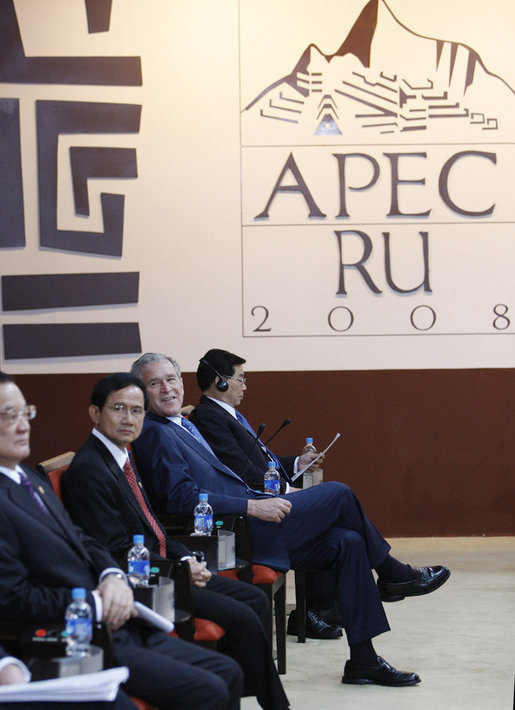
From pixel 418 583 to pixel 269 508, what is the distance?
72 centimetres

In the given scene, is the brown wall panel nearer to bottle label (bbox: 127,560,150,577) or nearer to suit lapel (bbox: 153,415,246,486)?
suit lapel (bbox: 153,415,246,486)

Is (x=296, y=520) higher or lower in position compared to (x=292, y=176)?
lower

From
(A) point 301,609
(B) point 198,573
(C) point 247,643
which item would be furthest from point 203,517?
(A) point 301,609

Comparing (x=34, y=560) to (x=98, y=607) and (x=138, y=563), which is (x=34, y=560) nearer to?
(x=98, y=607)

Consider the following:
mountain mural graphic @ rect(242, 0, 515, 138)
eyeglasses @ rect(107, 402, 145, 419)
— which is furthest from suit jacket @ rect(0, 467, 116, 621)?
mountain mural graphic @ rect(242, 0, 515, 138)

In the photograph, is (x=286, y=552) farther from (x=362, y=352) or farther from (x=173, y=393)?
(x=362, y=352)

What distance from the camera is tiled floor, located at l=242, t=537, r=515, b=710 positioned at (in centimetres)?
Result: 357

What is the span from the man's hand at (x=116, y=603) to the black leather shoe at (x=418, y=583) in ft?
6.09

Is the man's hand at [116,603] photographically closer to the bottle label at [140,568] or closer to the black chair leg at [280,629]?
the bottle label at [140,568]

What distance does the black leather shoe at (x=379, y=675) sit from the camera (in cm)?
372

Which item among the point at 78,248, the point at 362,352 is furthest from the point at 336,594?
the point at 78,248

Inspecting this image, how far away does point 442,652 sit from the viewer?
4121 mm

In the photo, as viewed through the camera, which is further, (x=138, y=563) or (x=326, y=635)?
(x=326, y=635)

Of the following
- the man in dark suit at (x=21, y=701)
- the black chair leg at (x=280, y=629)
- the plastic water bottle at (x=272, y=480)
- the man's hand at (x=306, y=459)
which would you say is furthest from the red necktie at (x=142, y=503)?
the man's hand at (x=306, y=459)
